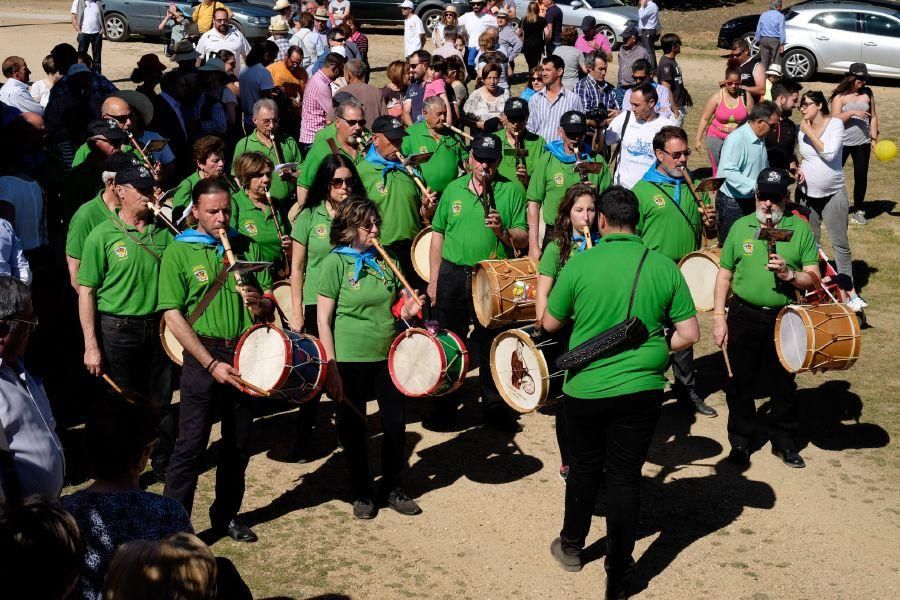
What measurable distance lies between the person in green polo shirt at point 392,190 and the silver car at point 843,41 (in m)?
15.7

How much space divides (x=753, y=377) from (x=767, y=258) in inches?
35.5

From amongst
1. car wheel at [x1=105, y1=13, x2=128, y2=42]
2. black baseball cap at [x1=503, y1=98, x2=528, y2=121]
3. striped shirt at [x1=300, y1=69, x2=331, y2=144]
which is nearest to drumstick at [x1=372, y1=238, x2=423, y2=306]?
black baseball cap at [x1=503, y1=98, x2=528, y2=121]

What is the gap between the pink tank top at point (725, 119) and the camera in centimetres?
1339

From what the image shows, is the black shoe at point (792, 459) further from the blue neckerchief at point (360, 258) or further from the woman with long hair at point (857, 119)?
the woman with long hair at point (857, 119)

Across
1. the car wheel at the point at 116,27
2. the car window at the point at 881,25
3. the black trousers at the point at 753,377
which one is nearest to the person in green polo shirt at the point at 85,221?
the black trousers at the point at 753,377

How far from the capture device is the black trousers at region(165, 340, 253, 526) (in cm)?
671

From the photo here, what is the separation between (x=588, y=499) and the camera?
6.65 m

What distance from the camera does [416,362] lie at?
7086mm

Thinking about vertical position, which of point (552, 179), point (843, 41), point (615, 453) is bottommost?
point (615, 453)

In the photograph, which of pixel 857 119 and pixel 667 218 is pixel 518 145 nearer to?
pixel 667 218

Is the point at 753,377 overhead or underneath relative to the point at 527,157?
underneath

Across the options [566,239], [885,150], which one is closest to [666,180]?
[566,239]

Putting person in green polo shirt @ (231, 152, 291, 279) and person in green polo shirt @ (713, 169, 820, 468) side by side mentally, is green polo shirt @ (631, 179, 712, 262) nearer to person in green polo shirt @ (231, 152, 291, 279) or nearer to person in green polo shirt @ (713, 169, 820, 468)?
person in green polo shirt @ (713, 169, 820, 468)

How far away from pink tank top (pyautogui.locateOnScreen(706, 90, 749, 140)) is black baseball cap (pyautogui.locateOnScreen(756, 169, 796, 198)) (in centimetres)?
532
